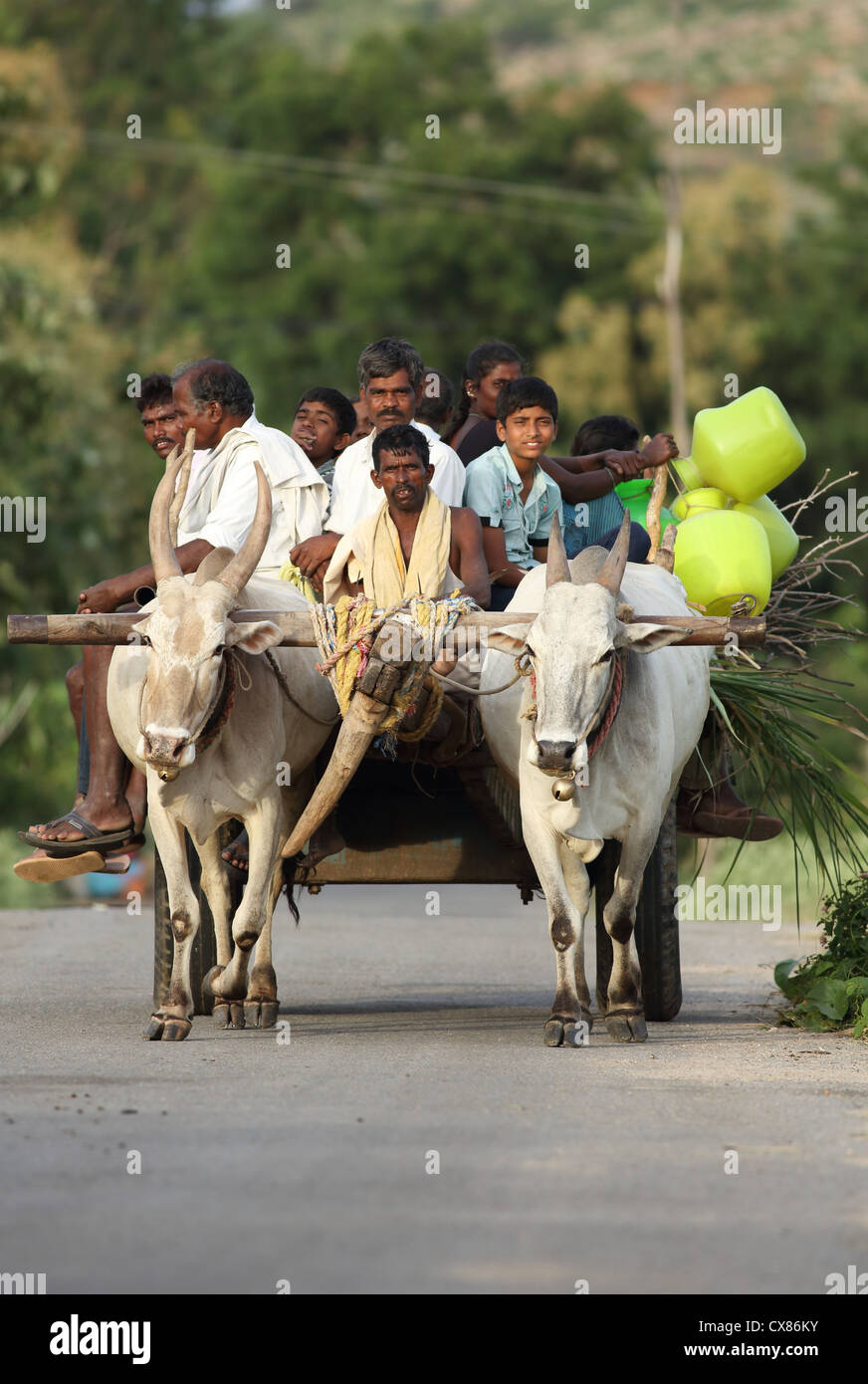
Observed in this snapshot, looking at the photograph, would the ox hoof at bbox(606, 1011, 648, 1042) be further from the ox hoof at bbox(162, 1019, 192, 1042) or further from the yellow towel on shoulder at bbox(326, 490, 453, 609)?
the yellow towel on shoulder at bbox(326, 490, 453, 609)

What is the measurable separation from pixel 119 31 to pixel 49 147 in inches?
793

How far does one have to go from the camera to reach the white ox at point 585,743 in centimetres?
813

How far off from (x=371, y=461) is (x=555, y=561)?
4.31 ft

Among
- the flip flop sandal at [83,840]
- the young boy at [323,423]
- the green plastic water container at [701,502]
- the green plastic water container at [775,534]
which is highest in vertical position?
the young boy at [323,423]

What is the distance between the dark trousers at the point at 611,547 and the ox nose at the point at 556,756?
108cm

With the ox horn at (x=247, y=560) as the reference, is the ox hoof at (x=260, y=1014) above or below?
below

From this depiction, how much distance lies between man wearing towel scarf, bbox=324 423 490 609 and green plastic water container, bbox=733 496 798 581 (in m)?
1.79

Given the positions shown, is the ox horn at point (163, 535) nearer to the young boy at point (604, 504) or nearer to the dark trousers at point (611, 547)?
the dark trousers at point (611, 547)

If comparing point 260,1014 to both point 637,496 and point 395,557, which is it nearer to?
point 395,557

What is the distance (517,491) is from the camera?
31.4 ft

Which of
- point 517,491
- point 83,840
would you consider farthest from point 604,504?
point 83,840

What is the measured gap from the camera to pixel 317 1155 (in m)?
6.03

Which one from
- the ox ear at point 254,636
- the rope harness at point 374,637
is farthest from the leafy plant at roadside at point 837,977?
the ox ear at point 254,636

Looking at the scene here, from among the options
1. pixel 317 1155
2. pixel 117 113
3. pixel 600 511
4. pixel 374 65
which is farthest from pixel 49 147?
pixel 317 1155
